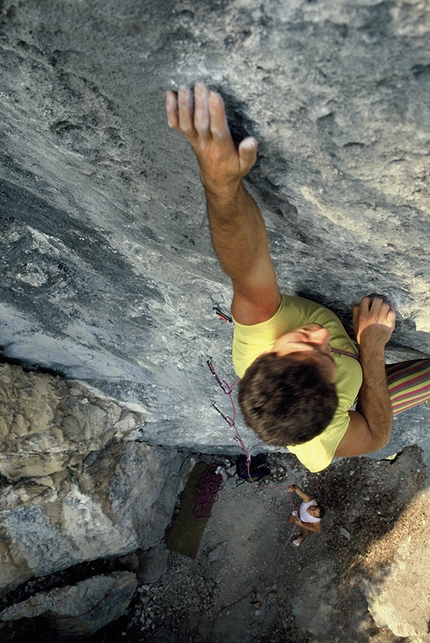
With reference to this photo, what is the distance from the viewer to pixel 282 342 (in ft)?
6.64

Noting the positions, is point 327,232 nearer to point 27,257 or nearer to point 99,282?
point 99,282

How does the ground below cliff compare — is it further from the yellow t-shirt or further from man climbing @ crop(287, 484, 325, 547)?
the yellow t-shirt

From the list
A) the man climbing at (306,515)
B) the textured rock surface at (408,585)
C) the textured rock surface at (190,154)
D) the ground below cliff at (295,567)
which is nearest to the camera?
the textured rock surface at (190,154)

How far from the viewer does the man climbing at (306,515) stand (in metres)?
5.19

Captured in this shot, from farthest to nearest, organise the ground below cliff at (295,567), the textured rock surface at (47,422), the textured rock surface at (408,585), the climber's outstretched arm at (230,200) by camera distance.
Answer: the ground below cliff at (295,567) < the textured rock surface at (408,585) < the textured rock surface at (47,422) < the climber's outstretched arm at (230,200)

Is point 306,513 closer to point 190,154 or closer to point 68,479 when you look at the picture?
point 68,479

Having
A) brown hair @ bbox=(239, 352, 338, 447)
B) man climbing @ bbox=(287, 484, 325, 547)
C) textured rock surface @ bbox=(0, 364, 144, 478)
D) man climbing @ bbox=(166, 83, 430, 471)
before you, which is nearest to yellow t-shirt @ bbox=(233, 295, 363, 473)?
man climbing @ bbox=(166, 83, 430, 471)

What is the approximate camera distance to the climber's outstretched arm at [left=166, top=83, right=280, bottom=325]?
137 cm

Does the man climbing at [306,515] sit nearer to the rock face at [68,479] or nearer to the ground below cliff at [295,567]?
the ground below cliff at [295,567]

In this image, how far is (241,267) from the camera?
178 cm

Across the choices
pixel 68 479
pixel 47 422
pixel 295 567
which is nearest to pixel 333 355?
pixel 47 422

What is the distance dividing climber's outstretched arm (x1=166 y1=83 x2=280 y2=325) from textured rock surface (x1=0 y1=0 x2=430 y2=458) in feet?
0.28

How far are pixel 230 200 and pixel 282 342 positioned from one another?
72 centimetres

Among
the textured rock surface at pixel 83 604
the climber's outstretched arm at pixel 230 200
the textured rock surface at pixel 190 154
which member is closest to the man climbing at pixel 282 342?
the climber's outstretched arm at pixel 230 200
